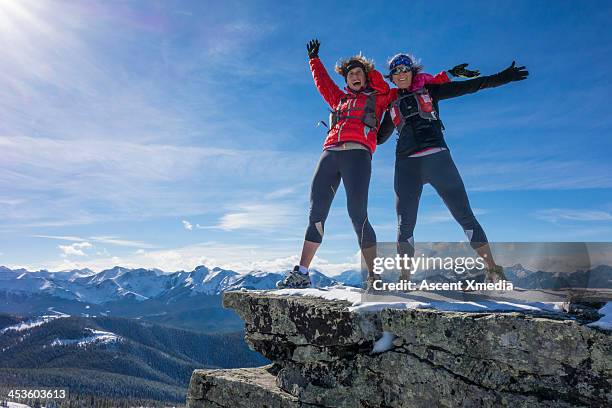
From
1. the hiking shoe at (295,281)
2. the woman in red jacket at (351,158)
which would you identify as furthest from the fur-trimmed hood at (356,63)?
the hiking shoe at (295,281)

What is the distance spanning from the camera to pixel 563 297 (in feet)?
18.1

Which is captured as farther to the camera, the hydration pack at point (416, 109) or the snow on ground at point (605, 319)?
the hydration pack at point (416, 109)

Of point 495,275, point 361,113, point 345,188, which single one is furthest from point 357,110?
point 495,275

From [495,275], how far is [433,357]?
2.07 metres

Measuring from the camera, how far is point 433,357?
494 cm

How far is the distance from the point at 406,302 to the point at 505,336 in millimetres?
1282

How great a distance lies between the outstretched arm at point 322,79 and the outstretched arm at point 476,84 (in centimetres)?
193

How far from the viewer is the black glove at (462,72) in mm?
7919

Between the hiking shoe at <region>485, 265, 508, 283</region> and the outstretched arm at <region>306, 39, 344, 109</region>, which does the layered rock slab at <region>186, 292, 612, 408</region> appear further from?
the outstretched arm at <region>306, 39, 344, 109</region>

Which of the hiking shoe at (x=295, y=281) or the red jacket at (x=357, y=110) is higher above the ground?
the red jacket at (x=357, y=110)

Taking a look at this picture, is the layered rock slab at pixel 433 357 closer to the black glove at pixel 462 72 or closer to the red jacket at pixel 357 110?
the red jacket at pixel 357 110

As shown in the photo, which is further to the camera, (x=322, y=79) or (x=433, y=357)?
(x=322, y=79)

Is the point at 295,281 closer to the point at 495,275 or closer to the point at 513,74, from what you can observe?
the point at 495,275

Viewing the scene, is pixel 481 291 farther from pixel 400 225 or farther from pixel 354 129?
pixel 354 129
